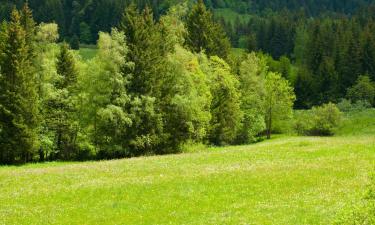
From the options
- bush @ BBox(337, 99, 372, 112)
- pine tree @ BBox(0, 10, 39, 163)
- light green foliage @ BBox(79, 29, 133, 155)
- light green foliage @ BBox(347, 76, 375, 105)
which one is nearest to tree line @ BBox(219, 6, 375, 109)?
light green foliage @ BBox(347, 76, 375, 105)

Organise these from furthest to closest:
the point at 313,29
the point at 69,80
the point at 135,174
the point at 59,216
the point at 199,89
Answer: the point at 313,29 < the point at 199,89 < the point at 69,80 < the point at 135,174 < the point at 59,216

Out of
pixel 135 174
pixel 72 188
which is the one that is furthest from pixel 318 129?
pixel 72 188

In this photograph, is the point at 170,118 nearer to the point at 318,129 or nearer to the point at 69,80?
the point at 69,80

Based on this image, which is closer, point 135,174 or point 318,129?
point 135,174

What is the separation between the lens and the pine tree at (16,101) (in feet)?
170

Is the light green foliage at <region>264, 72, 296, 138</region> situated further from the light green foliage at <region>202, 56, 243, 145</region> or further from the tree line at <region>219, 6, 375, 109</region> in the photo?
the tree line at <region>219, 6, 375, 109</region>

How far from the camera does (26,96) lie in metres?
53.1

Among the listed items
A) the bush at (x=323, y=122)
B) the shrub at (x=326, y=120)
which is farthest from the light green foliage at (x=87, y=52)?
the shrub at (x=326, y=120)

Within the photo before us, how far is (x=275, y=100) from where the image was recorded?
93.2 m

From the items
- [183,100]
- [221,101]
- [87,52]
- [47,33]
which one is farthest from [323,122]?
[87,52]

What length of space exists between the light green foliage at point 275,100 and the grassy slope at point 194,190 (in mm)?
49485

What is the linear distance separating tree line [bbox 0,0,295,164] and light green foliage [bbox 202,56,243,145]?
2.72 m

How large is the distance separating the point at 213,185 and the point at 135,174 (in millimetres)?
7692

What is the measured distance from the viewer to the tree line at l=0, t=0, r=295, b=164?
52.9 metres
